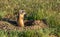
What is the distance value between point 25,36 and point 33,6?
4214 mm

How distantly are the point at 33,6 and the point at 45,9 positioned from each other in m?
0.94

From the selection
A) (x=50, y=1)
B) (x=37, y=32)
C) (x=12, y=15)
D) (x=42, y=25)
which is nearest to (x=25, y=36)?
(x=37, y=32)

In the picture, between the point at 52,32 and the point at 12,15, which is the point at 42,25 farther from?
the point at 12,15

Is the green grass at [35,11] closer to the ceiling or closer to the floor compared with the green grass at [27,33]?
closer to the floor

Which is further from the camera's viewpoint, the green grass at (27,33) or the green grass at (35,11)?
the green grass at (35,11)

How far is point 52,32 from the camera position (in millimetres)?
7629

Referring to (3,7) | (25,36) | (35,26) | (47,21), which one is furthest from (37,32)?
(3,7)

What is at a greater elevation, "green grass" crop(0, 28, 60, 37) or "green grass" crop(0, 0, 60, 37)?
"green grass" crop(0, 28, 60, 37)

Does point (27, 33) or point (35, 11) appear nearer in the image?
point (27, 33)

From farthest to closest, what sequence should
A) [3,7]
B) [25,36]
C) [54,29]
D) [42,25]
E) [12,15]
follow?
1. [3,7]
2. [12,15]
3. [42,25]
4. [54,29]
5. [25,36]

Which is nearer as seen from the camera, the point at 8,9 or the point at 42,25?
the point at 42,25

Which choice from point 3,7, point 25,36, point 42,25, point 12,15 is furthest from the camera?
point 3,7

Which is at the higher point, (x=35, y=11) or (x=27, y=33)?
(x=27, y=33)

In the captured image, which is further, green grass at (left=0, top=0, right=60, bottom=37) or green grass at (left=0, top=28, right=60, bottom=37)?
green grass at (left=0, top=0, right=60, bottom=37)
